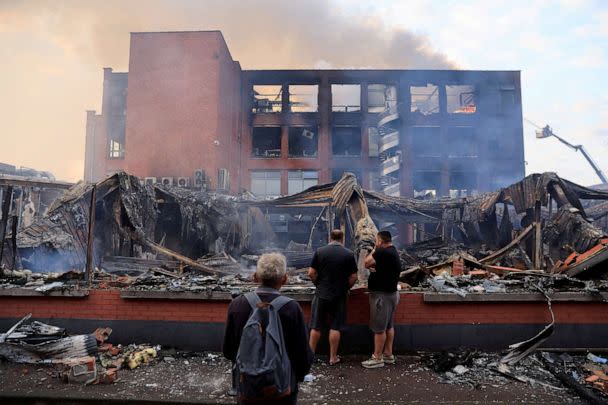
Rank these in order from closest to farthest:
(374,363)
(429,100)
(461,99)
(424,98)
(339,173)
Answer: (374,363) < (339,173) < (461,99) < (429,100) < (424,98)

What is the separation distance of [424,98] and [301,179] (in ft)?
41.5

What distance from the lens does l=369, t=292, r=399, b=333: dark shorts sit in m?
5.55

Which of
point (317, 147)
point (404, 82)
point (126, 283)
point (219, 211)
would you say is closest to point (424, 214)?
point (219, 211)

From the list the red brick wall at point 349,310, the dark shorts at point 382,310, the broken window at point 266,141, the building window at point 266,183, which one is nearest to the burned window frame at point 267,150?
the broken window at point 266,141

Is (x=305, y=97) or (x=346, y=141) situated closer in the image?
(x=346, y=141)

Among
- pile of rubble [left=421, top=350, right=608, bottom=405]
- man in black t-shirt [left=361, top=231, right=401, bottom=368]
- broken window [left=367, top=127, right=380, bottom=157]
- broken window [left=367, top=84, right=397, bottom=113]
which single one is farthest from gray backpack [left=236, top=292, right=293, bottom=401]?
broken window [left=367, top=84, right=397, bottom=113]

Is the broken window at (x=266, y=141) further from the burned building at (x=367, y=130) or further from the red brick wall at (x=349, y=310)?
the red brick wall at (x=349, y=310)

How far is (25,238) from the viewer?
1011 cm

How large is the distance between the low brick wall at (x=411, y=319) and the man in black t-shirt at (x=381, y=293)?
561 mm

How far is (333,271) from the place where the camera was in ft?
18.1

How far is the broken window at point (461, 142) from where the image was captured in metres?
30.5

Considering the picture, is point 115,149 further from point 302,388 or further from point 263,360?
point 263,360

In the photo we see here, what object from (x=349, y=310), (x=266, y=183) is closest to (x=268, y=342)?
(x=349, y=310)

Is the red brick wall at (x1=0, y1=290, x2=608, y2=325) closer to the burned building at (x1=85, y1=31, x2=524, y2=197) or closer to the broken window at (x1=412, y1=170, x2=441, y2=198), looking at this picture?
the burned building at (x1=85, y1=31, x2=524, y2=197)
